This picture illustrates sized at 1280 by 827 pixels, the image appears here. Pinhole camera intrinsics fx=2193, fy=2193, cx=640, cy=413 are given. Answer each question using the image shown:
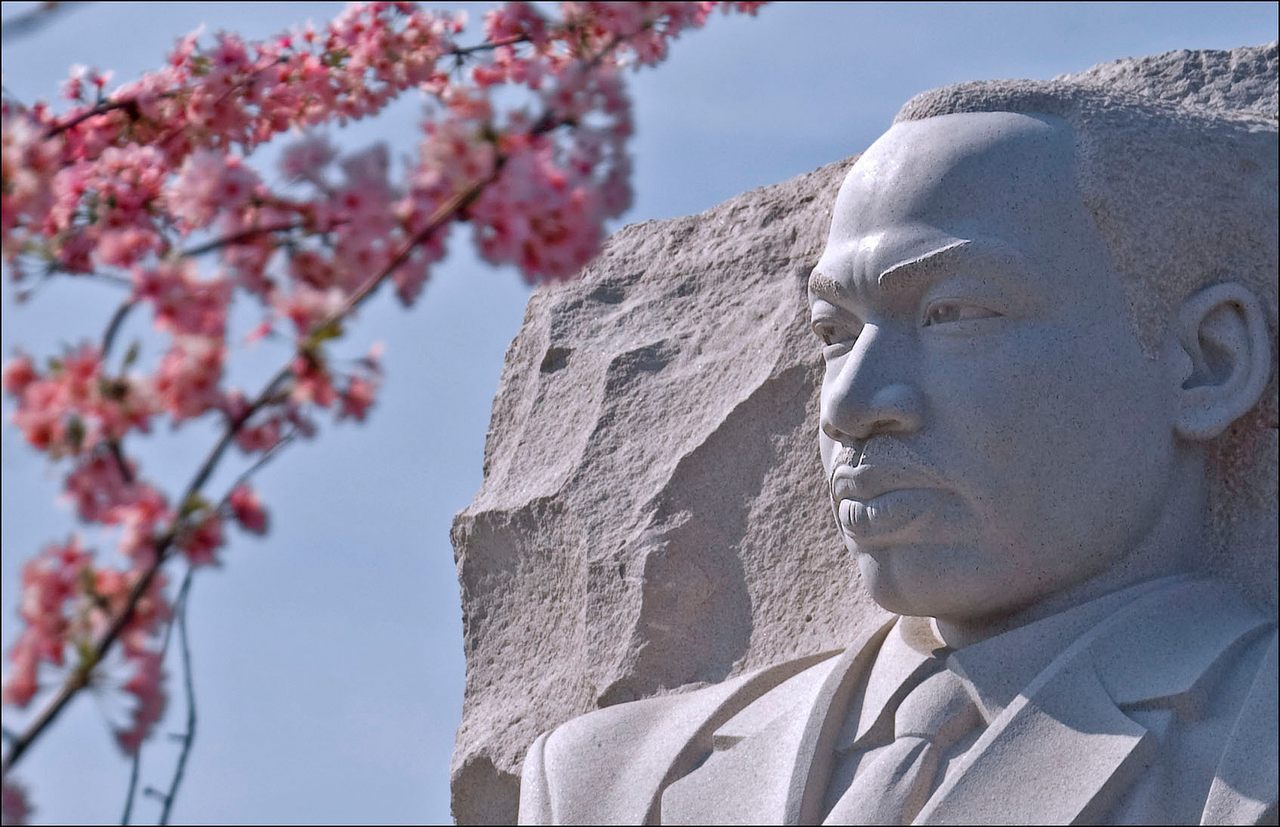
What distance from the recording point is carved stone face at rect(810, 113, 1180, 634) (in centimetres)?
326

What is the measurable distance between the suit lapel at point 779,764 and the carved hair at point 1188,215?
2.15 ft

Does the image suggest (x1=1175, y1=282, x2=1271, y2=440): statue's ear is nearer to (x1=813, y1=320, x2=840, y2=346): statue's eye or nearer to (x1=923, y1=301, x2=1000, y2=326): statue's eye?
(x1=923, y1=301, x2=1000, y2=326): statue's eye

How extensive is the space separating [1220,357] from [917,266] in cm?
50

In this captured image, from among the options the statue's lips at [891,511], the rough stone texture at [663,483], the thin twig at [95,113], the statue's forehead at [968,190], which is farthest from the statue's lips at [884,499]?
the thin twig at [95,113]

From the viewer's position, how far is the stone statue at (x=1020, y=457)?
10.4 feet

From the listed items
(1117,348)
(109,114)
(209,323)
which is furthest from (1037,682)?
(109,114)

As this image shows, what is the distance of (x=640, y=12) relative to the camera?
305 centimetres

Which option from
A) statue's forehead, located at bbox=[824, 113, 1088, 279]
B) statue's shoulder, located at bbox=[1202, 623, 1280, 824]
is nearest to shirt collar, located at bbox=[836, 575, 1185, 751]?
statue's shoulder, located at bbox=[1202, 623, 1280, 824]

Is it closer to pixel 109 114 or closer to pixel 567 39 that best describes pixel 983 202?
pixel 567 39

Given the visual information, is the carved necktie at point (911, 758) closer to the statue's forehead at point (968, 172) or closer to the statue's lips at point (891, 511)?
the statue's lips at point (891, 511)

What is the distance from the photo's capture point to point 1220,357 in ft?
11.2

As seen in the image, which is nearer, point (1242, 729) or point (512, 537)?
point (1242, 729)

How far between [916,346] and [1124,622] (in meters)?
0.52

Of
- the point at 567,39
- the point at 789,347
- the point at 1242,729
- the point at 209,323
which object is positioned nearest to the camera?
the point at 209,323
